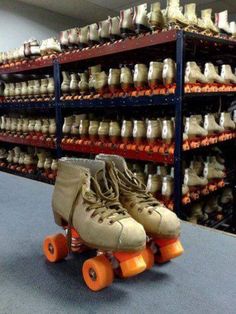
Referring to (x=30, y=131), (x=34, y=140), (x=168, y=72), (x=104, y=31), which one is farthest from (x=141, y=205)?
(x=30, y=131)

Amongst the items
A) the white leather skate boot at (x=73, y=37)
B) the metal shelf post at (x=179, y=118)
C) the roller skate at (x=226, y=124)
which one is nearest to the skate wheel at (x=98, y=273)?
the metal shelf post at (x=179, y=118)

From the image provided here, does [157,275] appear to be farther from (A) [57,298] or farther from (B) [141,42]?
(B) [141,42]

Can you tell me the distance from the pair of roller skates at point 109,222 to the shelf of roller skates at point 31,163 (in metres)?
2.58

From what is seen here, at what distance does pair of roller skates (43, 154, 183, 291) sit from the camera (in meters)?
0.79

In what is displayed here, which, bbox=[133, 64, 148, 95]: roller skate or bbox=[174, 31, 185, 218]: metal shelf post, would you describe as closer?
bbox=[174, 31, 185, 218]: metal shelf post

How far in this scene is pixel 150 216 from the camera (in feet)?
2.88

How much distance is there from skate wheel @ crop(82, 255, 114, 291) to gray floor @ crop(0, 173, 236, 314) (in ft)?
0.07

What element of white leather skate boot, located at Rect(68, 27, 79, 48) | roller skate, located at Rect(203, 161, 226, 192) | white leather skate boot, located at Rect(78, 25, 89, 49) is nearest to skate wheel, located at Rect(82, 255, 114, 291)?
roller skate, located at Rect(203, 161, 226, 192)

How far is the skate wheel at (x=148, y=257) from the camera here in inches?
35.2

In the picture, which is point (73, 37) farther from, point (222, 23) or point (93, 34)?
point (222, 23)

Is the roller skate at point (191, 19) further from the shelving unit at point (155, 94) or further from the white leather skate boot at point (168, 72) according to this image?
the white leather skate boot at point (168, 72)

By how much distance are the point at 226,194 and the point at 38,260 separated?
8.31 feet

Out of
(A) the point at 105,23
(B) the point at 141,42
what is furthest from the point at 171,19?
(A) the point at 105,23

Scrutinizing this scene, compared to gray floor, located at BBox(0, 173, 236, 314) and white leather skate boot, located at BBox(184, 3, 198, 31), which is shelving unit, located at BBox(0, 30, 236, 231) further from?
gray floor, located at BBox(0, 173, 236, 314)
